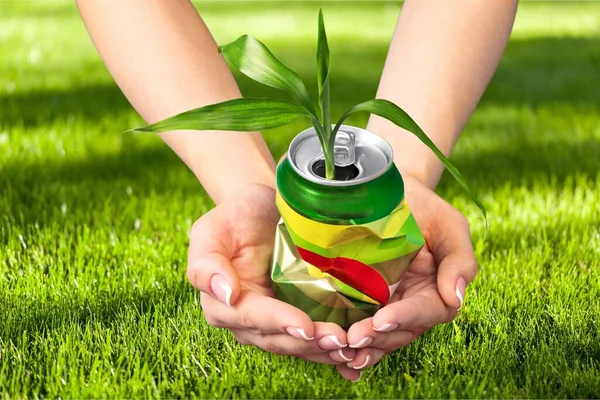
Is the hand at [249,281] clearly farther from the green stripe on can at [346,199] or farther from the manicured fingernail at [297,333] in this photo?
the green stripe on can at [346,199]

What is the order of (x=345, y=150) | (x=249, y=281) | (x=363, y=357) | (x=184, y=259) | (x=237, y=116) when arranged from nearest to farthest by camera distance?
1. (x=237, y=116)
2. (x=345, y=150)
3. (x=363, y=357)
4. (x=249, y=281)
5. (x=184, y=259)

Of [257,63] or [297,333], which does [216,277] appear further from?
[257,63]

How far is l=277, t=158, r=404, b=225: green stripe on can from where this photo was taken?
3.60ft

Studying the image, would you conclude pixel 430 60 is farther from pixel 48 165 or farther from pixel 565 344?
pixel 48 165

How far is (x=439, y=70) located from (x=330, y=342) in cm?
69

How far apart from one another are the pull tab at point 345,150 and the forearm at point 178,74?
402 millimetres

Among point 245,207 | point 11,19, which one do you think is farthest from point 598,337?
point 11,19

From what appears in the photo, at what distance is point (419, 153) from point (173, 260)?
2.11ft

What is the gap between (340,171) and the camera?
1.17m

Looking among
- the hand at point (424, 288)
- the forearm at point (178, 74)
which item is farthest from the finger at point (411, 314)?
the forearm at point (178, 74)

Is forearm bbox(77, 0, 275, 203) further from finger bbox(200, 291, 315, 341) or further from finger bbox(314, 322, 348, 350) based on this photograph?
finger bbox(314, 322, 348, 350)

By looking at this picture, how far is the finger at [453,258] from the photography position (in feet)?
4.22

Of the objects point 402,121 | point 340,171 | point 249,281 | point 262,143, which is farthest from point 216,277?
point 262,143

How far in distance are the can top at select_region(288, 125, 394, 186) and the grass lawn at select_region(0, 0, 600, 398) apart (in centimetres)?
44
